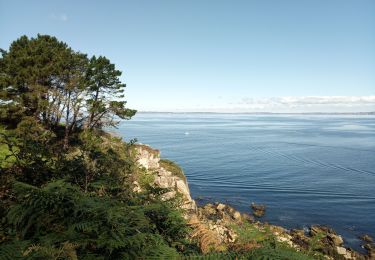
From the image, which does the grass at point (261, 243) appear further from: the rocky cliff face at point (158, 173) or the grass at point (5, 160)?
the rocky cliff face at point (158, 173)

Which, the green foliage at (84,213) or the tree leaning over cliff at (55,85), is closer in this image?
the green foliage at (84,213)

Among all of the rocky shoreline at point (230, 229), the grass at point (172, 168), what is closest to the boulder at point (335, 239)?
the rocky shoreline at point (230, 229)

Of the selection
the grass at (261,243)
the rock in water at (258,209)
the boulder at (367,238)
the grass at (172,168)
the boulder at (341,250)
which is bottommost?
the boulder at (367,238)

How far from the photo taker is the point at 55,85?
28000mm

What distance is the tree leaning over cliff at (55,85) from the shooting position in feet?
85.7

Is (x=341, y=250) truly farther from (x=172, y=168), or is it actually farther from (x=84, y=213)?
(x=84, y=213)

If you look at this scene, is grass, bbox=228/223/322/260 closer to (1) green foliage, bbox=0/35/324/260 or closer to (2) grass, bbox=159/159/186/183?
(1) green foliage, bbox=0/35/324/260

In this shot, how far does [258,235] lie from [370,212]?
34566 millimetres

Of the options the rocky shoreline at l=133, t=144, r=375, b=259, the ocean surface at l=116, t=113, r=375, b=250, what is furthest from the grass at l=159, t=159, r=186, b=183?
the ocean surface at l=116, t=113, r=375, b=250

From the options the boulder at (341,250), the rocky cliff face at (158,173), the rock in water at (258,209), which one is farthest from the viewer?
the rock in water at (258,209)

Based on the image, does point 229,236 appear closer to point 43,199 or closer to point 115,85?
point 43,199

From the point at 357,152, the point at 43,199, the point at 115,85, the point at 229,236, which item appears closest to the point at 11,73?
the point at 115,85

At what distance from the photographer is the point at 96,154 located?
7.42 meters

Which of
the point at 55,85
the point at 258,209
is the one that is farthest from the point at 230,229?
the point at 55,85
